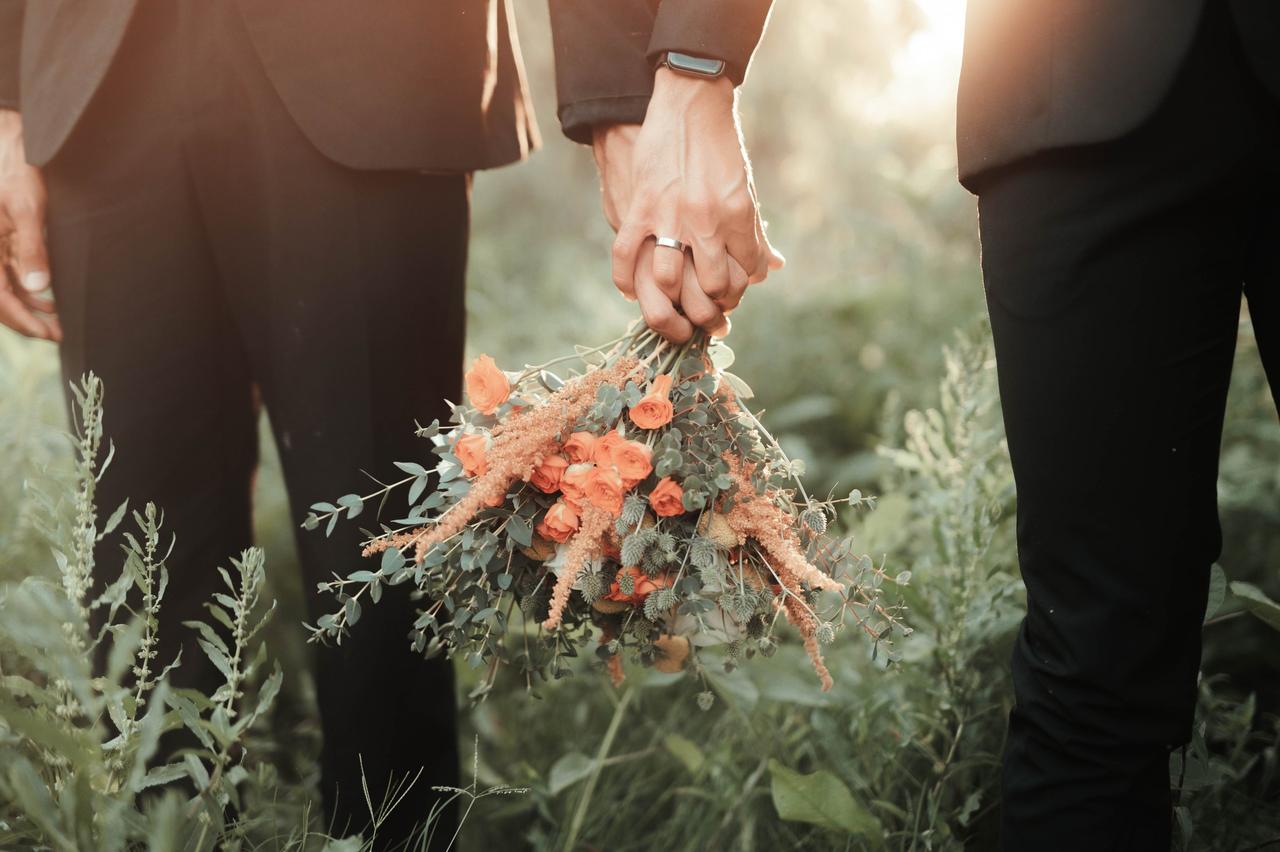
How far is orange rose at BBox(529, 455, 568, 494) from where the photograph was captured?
1273 mm

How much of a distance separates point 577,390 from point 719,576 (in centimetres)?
29

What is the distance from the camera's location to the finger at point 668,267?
1.33 m

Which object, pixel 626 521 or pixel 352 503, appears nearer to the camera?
pixel 626 521

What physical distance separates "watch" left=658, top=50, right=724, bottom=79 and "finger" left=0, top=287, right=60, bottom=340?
1.08 meters

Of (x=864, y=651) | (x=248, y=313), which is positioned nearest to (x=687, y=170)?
(x=248, y=313)

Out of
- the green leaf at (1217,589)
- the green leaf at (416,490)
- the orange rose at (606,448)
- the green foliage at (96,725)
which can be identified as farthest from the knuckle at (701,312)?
the green leaf at (1217,589)

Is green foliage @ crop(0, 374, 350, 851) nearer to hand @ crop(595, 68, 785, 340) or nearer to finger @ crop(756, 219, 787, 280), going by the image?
hand @ crop(595, 68, 785, 340)

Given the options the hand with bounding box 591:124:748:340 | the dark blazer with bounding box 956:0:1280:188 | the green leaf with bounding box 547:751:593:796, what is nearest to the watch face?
the hand with bounding box 591:124:748:340

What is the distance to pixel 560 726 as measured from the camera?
2346 millimetres

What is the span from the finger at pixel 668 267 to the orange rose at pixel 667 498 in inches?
10.3

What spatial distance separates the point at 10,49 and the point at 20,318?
410 mm

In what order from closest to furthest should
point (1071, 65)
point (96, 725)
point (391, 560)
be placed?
1. point (1071, 65)
2. point (96, 725)
3. point (391, 560)

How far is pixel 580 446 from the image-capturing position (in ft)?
4.15

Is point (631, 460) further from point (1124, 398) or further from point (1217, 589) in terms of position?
point (1217, 589)
